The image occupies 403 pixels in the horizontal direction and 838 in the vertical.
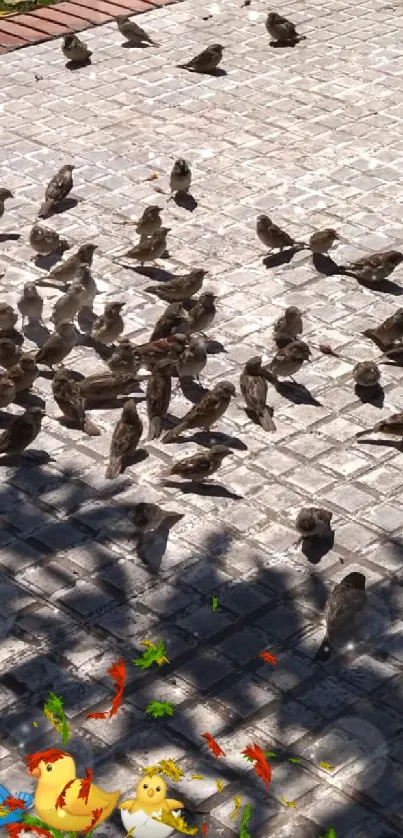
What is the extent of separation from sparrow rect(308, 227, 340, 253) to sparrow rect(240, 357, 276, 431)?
2627 millimetres

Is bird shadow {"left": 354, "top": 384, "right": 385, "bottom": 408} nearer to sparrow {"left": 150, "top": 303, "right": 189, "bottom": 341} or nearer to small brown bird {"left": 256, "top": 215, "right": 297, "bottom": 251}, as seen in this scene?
sparrow {"left": 150, "top": 303, "right": 189, "bottom": 341}

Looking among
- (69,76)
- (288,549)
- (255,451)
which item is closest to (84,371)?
(255,451)

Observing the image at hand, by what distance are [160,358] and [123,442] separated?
1.45m

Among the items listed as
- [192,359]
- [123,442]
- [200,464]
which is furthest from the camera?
[192,359]

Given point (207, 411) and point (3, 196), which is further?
point (3, 196)

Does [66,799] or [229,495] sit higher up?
[66,799]

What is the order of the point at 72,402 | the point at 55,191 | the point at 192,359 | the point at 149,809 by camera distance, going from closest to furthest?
the point at 149,809, the point at 72,402, the point at 192,359, the point at 55,191

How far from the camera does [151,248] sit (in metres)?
15.0

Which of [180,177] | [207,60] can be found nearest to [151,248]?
[180,177]

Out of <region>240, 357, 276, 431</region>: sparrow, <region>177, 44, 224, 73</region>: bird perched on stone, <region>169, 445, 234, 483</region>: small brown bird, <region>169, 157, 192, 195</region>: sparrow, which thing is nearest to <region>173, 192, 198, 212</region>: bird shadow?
<region>169, 157, 192, 195</region>: sparrow

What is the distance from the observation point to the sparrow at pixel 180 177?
645 inches

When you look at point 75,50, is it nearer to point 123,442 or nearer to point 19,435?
point 19,435

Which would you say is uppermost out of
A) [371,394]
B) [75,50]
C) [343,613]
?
[343,613]

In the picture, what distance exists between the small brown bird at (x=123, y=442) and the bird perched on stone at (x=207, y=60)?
8650 millimetres
